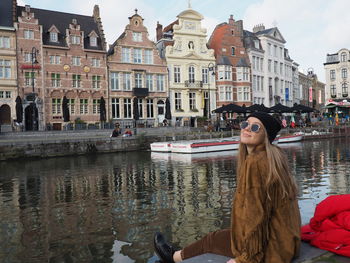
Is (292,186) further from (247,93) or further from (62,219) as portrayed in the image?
(247,93)

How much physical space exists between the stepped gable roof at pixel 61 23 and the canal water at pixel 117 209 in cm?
2296

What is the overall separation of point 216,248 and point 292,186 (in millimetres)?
965

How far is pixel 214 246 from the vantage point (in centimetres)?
332

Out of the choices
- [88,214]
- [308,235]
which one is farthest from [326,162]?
[308,235]

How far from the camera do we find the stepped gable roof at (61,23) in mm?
33281

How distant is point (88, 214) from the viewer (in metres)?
7.44

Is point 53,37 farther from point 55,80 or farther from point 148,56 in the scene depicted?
point 148,56

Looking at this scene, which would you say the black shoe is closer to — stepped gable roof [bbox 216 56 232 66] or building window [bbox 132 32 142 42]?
building window [bbox 132 32 142 42]

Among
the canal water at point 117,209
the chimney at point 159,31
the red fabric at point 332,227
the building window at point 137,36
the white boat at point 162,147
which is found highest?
the chimney at point 159,31

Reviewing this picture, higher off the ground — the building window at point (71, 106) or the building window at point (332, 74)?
the building window at point (332, 74)

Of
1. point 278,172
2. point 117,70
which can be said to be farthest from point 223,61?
point 278,172

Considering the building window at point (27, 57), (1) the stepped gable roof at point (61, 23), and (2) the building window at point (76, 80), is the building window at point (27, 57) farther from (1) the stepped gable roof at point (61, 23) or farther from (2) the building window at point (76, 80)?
(2) the building window at point (76, 80)

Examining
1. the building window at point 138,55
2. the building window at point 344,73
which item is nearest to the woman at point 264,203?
the building window at point 138,55

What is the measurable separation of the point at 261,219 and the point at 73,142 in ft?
72.9
